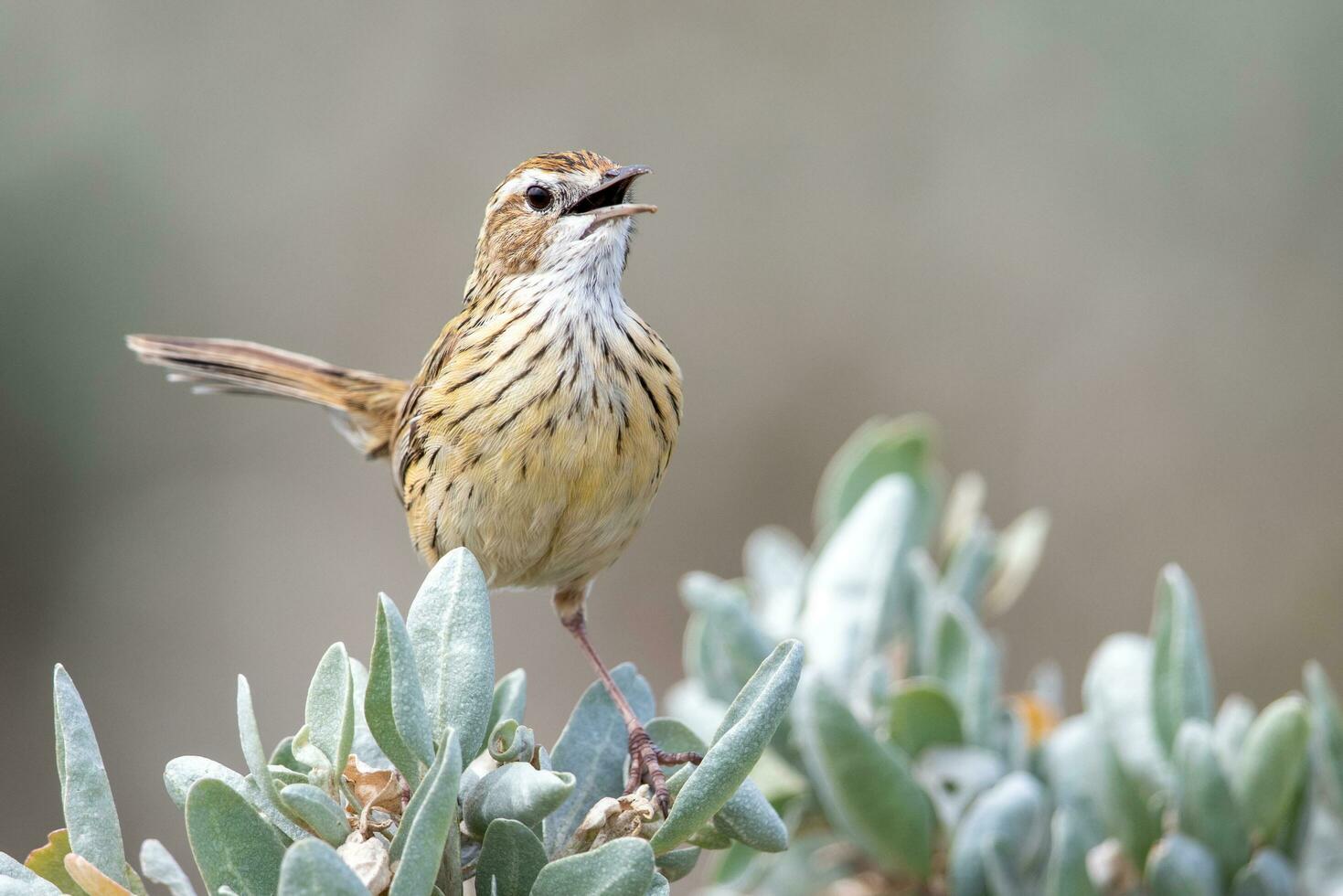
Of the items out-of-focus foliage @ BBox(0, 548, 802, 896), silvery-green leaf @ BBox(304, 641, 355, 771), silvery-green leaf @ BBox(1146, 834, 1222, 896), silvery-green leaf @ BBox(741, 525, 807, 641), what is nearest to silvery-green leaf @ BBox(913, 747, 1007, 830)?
silvery-green leaf @ BBox(1146, 834, 1222, 896)

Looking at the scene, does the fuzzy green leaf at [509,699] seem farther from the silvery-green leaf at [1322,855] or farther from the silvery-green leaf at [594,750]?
the silvery-green leaf at [1322,855]

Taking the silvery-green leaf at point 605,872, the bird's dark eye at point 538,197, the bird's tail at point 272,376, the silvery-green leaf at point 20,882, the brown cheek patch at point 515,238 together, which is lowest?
the silvery-green leaf at point 20,882

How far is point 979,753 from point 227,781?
4.84 ft

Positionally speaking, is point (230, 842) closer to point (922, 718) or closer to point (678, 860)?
point (678, 860)

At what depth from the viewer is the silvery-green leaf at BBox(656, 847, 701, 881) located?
1869mm

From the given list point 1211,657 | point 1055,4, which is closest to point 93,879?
point 1211,657

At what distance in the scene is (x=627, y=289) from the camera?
736cm

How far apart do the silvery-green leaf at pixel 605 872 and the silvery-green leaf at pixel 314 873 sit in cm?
26

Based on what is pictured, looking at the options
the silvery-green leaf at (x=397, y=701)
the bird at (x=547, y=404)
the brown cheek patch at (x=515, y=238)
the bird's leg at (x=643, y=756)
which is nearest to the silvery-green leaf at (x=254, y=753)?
the silvery-green leaf at (x=397, y=701)

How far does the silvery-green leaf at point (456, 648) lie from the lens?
1699 millimetres

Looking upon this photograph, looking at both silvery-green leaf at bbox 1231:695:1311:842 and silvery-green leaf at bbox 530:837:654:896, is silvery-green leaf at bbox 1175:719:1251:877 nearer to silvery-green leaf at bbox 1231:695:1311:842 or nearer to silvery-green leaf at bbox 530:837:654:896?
→ silvery-green leaf at bbox 1231:695:1311:842

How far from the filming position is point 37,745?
700 cm

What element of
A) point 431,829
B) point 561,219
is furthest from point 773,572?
point 431,829

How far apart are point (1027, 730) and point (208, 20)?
616 cm
